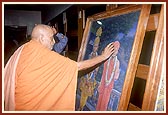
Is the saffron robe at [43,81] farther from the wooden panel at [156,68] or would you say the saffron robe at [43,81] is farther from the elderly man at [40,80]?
the wooden panel at [156,68]

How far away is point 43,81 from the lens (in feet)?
5.05

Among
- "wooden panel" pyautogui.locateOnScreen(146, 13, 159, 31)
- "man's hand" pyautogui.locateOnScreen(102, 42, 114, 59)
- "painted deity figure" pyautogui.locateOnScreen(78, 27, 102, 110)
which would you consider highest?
"wooden panel" pyautogui.locateOnScreen(146, 13, 159, 31)

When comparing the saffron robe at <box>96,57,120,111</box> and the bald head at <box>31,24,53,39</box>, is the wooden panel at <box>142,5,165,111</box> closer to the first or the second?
the saffron robe at <box>96,57,120,111</box>

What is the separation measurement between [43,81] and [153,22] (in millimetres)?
829

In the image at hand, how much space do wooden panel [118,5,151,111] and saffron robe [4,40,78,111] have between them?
0.45 m

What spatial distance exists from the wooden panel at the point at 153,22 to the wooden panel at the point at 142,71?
8.8 inches

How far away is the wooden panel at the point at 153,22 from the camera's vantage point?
1.23 metres

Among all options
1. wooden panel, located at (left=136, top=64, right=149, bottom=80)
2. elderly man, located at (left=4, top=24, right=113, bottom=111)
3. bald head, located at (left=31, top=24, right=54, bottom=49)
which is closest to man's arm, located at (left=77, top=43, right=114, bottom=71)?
elderly man, located at (left=4, top=24, right=113, bottom=111)

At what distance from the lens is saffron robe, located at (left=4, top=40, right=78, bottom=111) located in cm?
154

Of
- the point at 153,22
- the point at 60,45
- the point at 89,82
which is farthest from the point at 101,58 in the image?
the point at 60,45

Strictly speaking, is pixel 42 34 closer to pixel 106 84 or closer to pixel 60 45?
pixel 106 84

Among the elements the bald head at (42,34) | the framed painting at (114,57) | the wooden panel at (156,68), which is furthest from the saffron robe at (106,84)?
the bald head at (42,34)

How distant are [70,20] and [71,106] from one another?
159 cm

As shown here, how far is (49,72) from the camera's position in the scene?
5.05 feet
